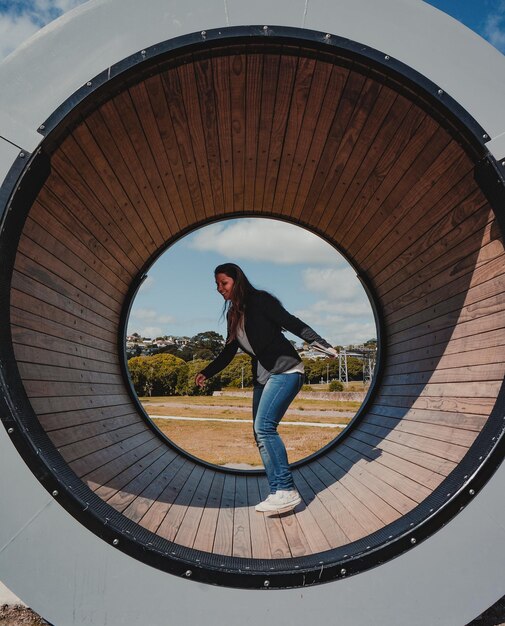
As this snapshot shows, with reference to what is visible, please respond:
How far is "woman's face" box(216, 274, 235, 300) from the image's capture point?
347cm

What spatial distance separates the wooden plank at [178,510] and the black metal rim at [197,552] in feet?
2.42

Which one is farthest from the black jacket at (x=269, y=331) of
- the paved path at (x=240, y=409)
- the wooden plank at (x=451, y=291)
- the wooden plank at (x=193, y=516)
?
the paved path at (x=240, y=409)

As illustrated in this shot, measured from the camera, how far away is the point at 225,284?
3.49 m

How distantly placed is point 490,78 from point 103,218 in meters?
2.81

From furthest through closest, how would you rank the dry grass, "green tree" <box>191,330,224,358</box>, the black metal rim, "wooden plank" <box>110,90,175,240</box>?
"green tree" <box>191,330,224,358</box>, the dry grass, "wooden plank" <box>110,90,175,240</box>, the black metal rim

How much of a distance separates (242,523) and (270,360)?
3.71 feet

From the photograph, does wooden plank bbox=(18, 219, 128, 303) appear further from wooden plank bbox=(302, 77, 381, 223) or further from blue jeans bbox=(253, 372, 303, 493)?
wooden plank bbox=(302, 77, 381, 223)

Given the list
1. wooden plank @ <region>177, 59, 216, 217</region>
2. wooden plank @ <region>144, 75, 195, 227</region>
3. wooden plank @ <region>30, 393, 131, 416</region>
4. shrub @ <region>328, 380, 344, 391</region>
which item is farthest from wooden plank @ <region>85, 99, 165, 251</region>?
A: shrub @ <region>328, 380, 344, 391</region>

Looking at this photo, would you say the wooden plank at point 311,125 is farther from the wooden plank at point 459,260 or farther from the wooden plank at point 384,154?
the wooden plank at point 459,260

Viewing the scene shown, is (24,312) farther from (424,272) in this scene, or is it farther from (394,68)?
(424,272)

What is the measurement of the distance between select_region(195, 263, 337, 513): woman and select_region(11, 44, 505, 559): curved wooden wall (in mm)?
298

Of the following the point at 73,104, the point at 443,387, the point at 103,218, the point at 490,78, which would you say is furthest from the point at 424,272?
the point at 73,104

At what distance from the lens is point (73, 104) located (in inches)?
95.4

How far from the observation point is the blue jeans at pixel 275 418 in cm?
338
